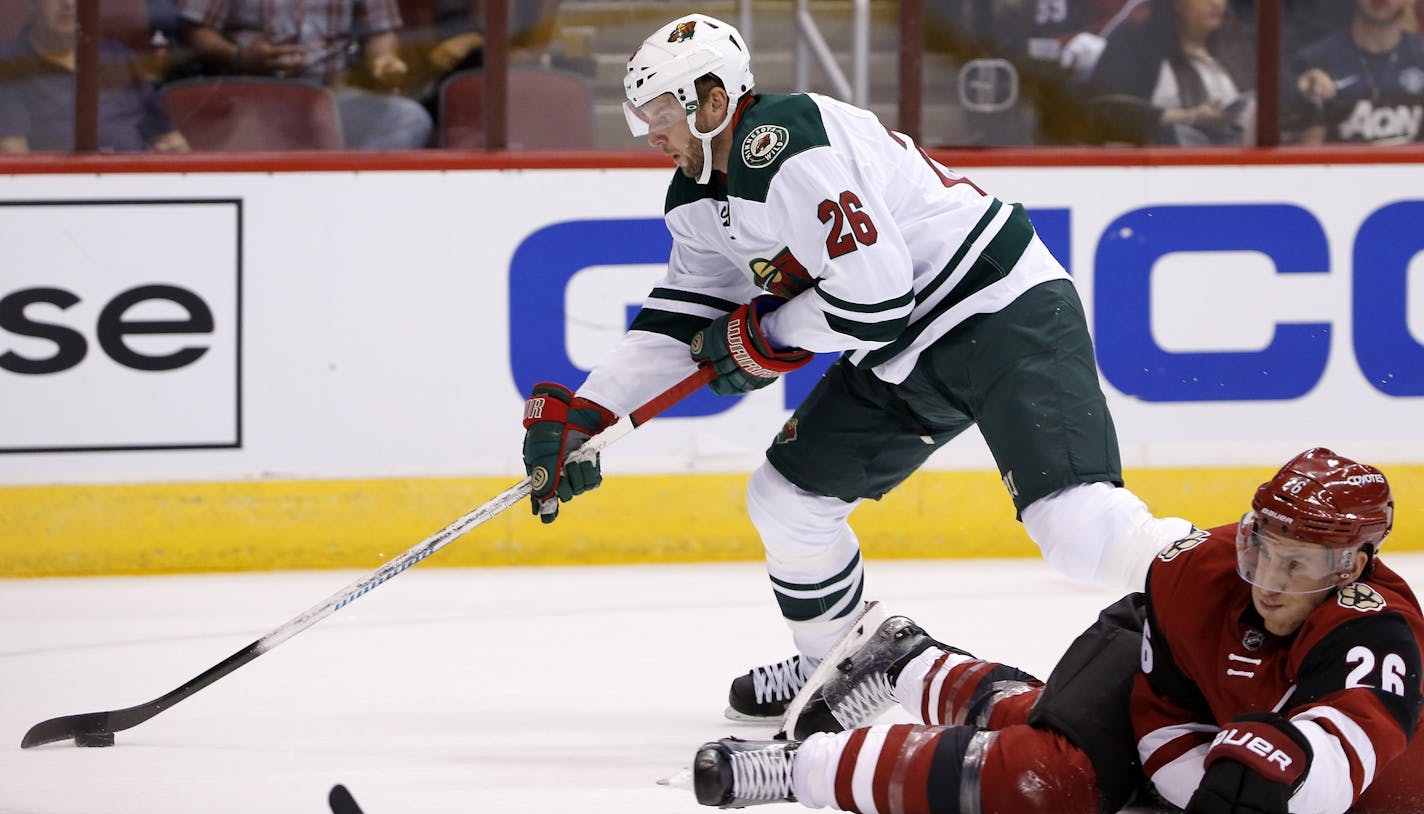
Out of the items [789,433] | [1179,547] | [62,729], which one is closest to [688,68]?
[789,433]

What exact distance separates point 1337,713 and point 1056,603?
205 centimetres

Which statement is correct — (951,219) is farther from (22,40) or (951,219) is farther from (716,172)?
(22,40)

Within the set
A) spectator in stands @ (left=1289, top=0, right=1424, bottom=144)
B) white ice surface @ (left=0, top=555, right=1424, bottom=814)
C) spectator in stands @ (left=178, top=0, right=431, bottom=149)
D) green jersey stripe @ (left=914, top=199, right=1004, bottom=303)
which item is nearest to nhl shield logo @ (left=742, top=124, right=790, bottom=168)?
green jersey stripe @ (left=914, top=199, right=1004, bottom=303)

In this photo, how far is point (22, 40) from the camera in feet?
14.7

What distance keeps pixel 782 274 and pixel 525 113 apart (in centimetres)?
208

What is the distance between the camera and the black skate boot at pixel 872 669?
7.94ft

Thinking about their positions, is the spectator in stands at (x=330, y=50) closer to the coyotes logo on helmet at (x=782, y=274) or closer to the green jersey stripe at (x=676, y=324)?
the green jersey stripe at (x=676, y=324)

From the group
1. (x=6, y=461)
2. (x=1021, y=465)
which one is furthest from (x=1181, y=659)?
(x=6, y=461)

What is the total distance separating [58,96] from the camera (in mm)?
4500

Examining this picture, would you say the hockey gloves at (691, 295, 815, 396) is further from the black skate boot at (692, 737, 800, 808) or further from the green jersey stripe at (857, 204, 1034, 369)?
the black skate boot at (692, 737, 800, 808)

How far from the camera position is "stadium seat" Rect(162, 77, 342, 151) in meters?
4.51

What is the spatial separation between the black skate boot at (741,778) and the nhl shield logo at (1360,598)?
65 cm

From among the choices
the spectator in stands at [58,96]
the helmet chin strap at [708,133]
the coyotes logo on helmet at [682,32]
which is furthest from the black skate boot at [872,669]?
the spectator in stands at [58,96]

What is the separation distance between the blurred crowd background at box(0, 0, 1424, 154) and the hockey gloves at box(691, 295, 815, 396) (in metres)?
1.92
